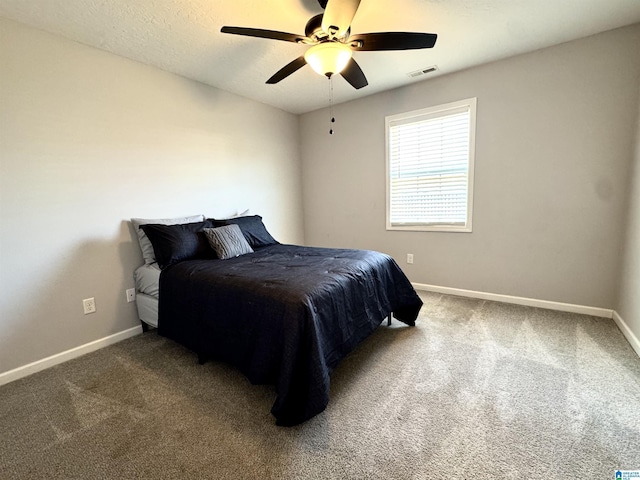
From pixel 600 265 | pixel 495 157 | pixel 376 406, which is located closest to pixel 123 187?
pixel 376 406

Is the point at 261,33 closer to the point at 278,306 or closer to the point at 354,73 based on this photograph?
the point at 354,73

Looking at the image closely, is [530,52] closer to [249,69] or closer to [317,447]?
[249,69]

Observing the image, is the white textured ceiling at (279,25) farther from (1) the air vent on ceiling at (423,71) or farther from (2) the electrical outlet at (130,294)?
(2) the electrical outlet at (130,294)

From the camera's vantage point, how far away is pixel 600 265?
262 centimetres

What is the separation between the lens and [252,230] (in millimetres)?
3133

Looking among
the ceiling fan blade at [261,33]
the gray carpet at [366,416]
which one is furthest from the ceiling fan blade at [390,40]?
the gray carpet at [366,416]

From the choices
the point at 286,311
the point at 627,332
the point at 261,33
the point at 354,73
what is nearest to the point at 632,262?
the point at 627,332

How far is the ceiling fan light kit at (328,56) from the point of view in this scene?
1771 mm

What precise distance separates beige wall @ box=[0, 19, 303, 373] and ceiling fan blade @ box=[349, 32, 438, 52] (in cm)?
203

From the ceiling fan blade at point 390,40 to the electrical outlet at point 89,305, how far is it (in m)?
2.79

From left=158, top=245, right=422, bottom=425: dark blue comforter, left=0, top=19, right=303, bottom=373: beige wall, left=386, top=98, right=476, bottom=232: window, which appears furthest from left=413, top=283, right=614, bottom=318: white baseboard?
left=0, top=19, right=303, bottom=373: beige wall

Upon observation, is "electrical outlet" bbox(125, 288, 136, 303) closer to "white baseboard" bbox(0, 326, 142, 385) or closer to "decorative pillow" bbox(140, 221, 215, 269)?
"white baseboard" bbox(0, 326, 142, 385)

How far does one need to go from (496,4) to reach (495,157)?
138 cm

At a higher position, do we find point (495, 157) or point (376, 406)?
point (495, 157)
